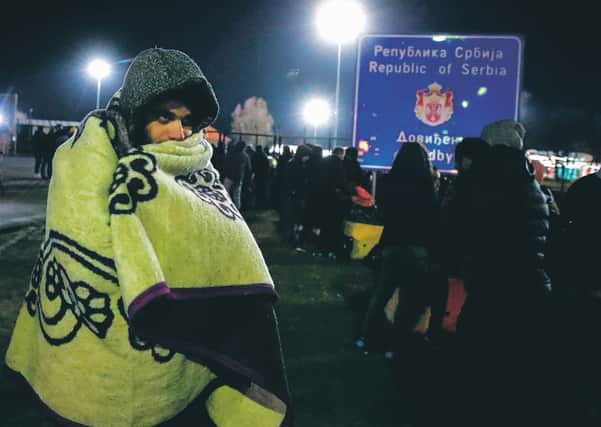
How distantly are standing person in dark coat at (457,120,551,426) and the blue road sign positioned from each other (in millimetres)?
4482

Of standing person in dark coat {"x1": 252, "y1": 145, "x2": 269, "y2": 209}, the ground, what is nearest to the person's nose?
the ground

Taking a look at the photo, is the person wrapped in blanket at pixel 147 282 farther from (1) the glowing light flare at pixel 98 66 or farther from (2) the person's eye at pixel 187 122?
(1) the glowing light flare at pixel 98 66

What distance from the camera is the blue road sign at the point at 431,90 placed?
847 centimetres

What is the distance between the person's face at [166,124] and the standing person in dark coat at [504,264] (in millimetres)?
2476

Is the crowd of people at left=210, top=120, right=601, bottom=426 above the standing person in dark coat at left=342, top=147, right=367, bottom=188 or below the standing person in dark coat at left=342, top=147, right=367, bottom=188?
below

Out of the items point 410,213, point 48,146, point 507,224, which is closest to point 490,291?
point 507,224

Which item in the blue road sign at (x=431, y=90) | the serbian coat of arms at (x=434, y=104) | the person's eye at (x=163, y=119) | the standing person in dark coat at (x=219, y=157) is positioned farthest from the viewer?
the standing person in dark coat at (x=219, y=157)

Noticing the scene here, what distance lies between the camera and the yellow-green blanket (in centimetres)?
177

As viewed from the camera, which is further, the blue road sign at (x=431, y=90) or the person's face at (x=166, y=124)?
the blue road sign at (x=431, y=90)

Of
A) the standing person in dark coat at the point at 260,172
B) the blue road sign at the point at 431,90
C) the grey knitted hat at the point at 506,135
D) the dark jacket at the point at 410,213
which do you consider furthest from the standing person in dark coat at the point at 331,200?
the standing person in dark coat at the point at 260,172

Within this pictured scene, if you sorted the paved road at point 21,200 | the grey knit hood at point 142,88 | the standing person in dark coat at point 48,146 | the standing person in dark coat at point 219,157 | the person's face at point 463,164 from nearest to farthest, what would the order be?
the grey knit hood at point 142,88, the person's face at point 463,164, the paved road at point 21,200, the standing person in dark coat at point 219,157, the standing person in dark coat at point 48,146

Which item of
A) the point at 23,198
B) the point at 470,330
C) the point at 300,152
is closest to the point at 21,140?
the point at 23,198

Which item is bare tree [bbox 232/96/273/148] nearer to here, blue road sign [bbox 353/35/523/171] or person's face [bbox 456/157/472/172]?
blue road sign [bbox 353/35/523/171]

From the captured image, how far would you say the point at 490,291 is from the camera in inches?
162
